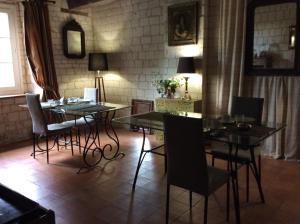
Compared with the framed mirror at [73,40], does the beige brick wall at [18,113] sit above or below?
below

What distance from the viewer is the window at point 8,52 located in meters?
4.54

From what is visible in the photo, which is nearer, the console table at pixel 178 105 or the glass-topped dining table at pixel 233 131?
the glass-topped dining table at pixel 233 131

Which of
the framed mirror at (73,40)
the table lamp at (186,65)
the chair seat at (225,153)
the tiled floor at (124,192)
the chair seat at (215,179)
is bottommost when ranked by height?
the tiled floor at (124,192)

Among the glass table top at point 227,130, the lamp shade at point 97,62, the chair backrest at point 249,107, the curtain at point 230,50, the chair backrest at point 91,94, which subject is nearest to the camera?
the glass table top at point 227,130

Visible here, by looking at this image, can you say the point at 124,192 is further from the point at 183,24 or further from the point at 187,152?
the point at 183,24

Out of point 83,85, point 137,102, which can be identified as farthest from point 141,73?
point 83,85

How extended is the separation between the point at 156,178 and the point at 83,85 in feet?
10.4

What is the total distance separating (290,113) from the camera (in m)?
3.67

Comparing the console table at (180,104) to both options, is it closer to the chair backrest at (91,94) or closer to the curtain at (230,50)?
the curtain at (230,50)

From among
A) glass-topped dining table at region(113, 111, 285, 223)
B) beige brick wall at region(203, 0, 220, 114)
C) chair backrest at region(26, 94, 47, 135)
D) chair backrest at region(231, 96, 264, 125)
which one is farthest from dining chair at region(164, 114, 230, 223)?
beige brick wall at region(203, 0, 220, 114)

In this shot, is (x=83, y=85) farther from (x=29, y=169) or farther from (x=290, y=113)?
(x=290, y=113)

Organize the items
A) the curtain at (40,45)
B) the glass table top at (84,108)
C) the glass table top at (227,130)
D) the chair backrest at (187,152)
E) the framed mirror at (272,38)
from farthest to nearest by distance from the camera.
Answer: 1. the curtain at (40,45)
2. the framed mirror at (272,38)
3. the glass table top at (84,108)
4. the glass table top at (227,130)
5. the chair backrest at (187,152)

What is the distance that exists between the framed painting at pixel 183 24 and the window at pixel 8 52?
2.59 meters

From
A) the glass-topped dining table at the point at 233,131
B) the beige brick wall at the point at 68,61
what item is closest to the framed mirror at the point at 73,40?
the beige brick wall at the point at 68,61
